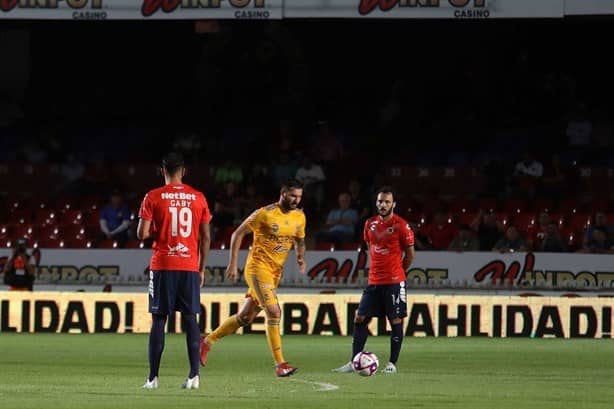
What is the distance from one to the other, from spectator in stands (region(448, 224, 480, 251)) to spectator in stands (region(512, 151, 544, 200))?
8.71 feet

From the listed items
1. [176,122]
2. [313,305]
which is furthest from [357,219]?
[176,122]

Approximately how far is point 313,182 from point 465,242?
Answer: 4.16 m

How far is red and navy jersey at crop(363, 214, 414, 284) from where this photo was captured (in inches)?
607

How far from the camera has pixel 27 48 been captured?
108ft

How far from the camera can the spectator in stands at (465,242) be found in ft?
79.7

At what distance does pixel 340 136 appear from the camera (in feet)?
101

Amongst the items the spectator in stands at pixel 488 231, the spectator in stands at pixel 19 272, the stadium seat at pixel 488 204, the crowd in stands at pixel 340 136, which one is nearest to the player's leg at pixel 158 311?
the spectator in stands at pixel 19 272

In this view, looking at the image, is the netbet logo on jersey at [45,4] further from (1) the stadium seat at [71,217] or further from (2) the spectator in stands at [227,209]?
(1) the stadium seat at [71,217]

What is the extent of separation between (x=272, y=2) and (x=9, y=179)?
321 inches

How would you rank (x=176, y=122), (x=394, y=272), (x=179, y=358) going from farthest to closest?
1. (x=176, y=122)
2. (x=179, y=358)
3. (x=394, y=272)

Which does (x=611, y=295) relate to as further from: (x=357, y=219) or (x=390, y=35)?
(x=390, y=35)

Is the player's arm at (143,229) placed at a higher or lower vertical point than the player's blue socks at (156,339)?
higher

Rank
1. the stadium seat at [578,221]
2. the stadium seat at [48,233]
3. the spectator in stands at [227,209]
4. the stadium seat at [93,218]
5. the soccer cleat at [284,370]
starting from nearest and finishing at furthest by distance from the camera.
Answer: the soccer cleat at [284,370] → the stadium seat at [578,221] → the spectator in stands at [227,209] → the stadium seat at [48,233] → the stadium seat at [93,218]

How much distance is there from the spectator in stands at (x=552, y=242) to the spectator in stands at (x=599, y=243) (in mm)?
339
